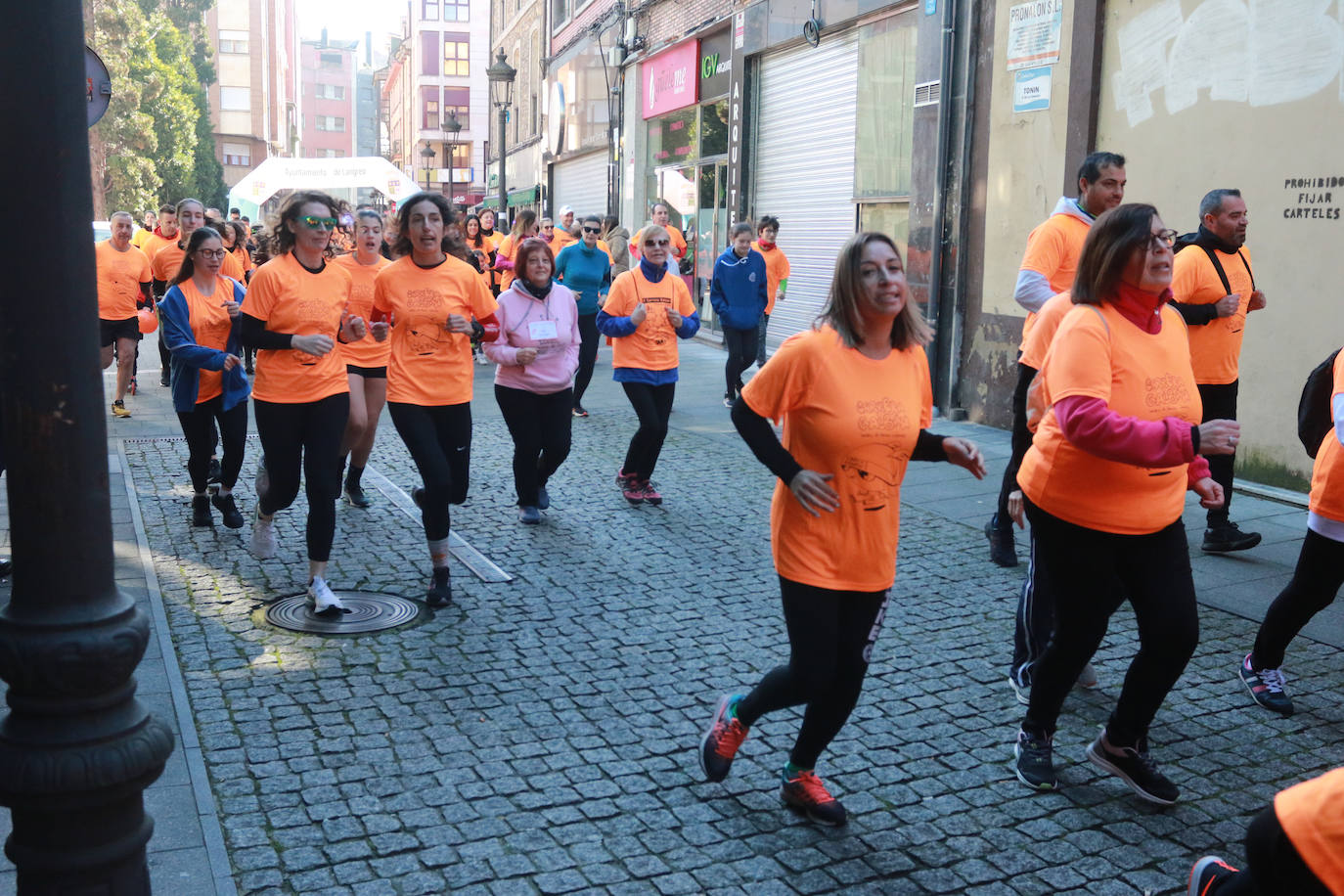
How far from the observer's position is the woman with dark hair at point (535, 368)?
767 cm

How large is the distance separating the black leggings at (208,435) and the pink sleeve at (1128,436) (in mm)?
5515

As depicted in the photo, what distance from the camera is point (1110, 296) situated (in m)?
3.86

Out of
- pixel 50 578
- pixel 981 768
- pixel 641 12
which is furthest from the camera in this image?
pixel 641 12

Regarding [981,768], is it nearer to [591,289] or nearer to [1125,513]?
[1125,513]

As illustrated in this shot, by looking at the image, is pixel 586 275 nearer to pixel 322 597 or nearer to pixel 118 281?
pixel 118 281

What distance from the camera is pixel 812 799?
3.91m

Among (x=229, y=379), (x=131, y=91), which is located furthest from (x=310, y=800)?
(x=131, y=91)

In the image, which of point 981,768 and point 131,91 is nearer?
point 981,768

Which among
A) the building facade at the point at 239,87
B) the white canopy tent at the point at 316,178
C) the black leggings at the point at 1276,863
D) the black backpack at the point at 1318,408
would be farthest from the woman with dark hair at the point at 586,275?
the building facade at the point at 239,87

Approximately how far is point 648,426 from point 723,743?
449 cm

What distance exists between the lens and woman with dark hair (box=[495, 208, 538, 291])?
1355cm

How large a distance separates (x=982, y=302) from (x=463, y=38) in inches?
3152

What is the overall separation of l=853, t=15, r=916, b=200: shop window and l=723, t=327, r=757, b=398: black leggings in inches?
107

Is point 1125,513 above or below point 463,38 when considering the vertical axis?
below
